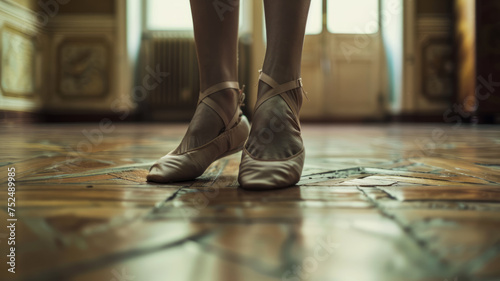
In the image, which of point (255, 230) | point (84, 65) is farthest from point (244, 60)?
point (255, 230)

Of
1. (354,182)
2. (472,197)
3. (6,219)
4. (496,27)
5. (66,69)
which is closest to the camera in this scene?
(6,219)

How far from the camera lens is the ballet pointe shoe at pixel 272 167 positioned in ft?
1.81

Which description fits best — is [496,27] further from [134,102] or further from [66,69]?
[66,69]

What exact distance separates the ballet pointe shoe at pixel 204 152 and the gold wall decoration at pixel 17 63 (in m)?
3.51

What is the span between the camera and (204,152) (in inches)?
26.8

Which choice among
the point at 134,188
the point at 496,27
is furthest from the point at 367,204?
the point at 496,27

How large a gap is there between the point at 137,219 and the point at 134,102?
14.8 feet

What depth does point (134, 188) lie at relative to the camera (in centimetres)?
56

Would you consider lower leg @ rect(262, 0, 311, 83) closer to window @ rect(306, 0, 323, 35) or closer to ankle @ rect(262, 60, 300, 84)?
ankle @ rect(262, 60, 300, 84)

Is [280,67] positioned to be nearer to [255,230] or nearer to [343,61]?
[255,230]

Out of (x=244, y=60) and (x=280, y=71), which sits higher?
(x=244, y=60)

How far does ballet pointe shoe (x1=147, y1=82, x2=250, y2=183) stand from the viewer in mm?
625

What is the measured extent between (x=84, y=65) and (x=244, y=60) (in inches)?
68.4

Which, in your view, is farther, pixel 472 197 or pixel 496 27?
pixel 496 27
